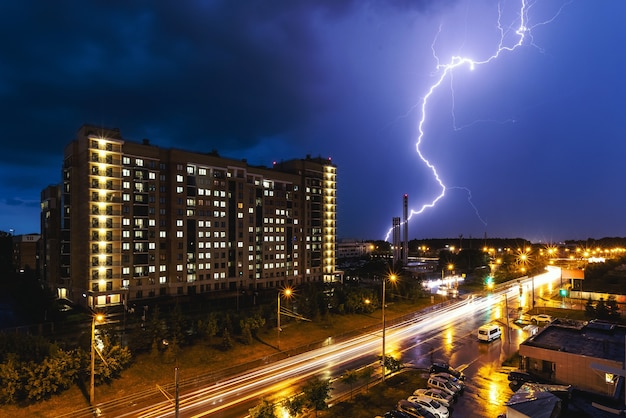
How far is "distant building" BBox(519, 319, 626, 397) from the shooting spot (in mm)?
26328

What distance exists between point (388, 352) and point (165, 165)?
46.7 meters

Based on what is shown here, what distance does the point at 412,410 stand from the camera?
21.8 meters

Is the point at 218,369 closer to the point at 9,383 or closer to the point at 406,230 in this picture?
the point at 9,383

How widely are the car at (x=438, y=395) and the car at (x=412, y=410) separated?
1.74 meters

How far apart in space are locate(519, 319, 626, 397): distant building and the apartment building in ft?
160

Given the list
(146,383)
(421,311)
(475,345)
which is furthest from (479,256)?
(146,383)

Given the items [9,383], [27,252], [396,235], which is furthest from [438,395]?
[396,235]

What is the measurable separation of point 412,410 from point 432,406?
1287 millimetres

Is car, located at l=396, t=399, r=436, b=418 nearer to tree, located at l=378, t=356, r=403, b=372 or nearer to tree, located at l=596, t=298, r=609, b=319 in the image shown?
tree, located at l=378, t=356, r=403, b=372

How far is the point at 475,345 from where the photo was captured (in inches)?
1475

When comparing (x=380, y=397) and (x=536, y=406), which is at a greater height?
(x=536, y=406)

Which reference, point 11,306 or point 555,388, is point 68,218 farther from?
point 555,388

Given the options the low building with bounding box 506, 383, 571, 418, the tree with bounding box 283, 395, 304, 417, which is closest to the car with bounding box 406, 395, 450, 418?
the low building with bounding box 506, 383, 571, 418

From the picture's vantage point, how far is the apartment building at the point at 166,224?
5578 centimetres
